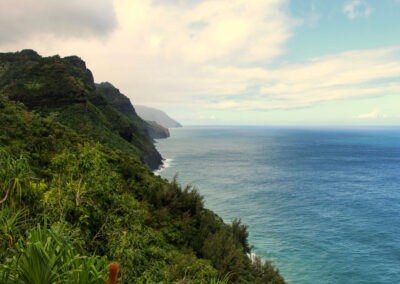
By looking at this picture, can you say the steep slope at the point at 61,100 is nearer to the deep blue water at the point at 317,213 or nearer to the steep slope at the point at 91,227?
the deep blue water at the point at 317,213

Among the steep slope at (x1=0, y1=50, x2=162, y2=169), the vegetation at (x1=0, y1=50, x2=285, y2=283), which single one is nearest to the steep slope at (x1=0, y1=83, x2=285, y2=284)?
the vegetation at (x1=0, y1=50, x2=285, y2=283)

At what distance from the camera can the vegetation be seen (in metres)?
4.78

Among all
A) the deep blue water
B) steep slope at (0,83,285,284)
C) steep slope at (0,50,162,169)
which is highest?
steep slope at (0,50,162,169)

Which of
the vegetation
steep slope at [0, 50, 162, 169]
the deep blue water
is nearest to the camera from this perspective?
the vegetation

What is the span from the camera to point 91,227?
29.6 feet

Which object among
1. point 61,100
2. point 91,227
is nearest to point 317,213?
point 91,227

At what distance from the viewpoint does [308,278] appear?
25.7 m

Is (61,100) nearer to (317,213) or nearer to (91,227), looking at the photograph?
(91,227)

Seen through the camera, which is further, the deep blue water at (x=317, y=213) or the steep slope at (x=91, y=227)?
the deep blue water at (x=317, y=213)

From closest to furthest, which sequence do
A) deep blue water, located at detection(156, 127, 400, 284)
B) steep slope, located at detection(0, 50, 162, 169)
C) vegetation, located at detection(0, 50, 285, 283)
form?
vegetation, located at detection(0, 50, 285, 283), deep blue water, located at detection(156, 127, 400, 284), steep slope, located at detection(0, 50, 162, 169)

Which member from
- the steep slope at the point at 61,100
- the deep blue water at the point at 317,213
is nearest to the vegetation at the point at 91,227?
the deep blue water at the point at 317,213

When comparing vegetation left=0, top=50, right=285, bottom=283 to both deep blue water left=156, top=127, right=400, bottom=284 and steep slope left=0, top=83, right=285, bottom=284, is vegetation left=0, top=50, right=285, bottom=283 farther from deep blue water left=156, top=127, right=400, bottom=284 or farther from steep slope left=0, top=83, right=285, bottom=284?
deep blue water left=156, top=127, right=400, bottom=284

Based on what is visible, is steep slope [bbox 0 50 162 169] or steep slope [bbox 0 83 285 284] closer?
steep slope [bbox 0 83 285 284]

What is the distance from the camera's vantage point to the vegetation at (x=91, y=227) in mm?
4777
